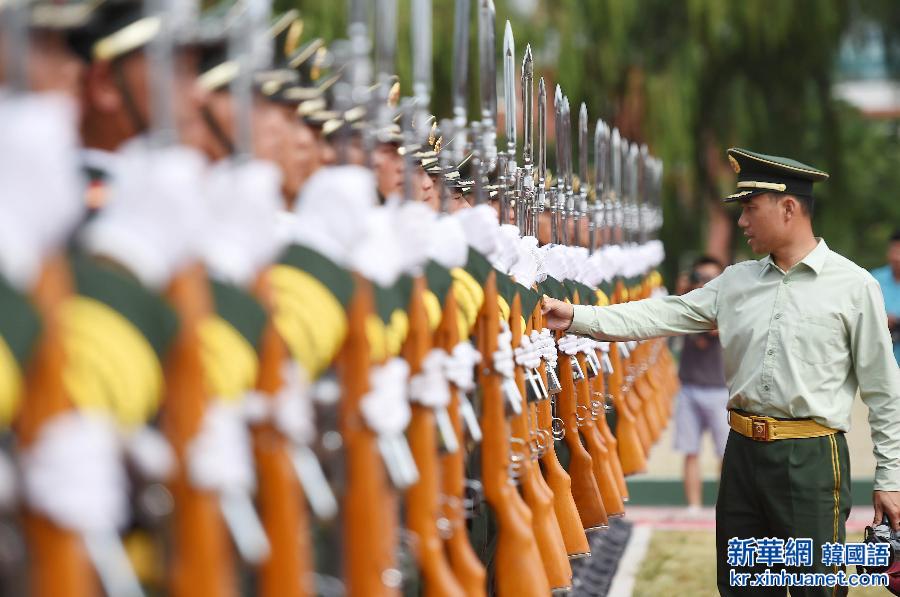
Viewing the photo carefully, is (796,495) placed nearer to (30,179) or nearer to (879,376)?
(879,376)

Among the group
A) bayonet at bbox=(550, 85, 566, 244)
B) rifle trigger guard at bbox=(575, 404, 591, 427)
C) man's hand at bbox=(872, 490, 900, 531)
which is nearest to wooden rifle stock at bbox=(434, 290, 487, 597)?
man's hand at bbox=(872, 490, 900, 531)

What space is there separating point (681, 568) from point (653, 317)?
214 cm

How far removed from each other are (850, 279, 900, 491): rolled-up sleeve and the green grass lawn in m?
1.78

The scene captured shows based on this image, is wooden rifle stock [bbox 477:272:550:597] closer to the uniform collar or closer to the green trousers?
the green trousers

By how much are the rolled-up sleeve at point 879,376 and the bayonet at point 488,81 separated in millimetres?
1179

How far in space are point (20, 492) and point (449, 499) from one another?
132cm

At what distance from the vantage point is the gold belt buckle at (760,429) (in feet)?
13.0

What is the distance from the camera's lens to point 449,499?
2.76m

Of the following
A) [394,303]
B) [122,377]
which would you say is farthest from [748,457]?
[122,377]

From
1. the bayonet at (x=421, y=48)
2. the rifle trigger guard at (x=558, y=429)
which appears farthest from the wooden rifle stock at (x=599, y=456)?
the bayonet at (x=421, y=48)

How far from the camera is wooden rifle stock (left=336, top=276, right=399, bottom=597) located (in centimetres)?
221

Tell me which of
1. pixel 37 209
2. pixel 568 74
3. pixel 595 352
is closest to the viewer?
pixel 37 209

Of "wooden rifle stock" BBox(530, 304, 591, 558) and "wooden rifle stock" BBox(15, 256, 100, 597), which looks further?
"wooden rifle stock" BBox(530, 304, 591, 558)

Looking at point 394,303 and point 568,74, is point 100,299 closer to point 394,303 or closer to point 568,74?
A: point 394,303
